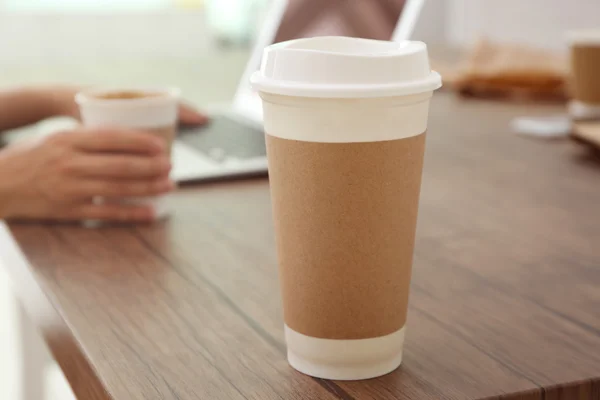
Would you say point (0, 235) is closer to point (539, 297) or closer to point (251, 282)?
point (251, 282)

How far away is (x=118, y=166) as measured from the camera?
84 cm

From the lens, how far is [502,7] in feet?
8.80

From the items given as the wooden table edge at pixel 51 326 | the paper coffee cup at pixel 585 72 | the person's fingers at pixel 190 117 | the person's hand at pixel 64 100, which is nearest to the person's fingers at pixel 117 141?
the wooden table edge at pixel 51 326

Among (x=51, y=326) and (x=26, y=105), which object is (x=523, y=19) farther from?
(x=51, y=326)

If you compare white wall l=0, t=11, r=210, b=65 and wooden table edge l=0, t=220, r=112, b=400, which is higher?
wooden table edge l=0, t=220, r=112, b=400

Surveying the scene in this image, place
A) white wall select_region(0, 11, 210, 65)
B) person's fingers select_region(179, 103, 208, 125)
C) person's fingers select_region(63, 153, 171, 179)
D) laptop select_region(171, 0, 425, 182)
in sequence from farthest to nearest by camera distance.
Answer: white wall select_region(0, 11, 210, 65), person's fingers select_region(179, 103, 208, 125), laptop select_region(171, 0, 425, 182), person's fingers select_region(63, 153, 171, 179)

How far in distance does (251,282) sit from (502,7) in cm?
225

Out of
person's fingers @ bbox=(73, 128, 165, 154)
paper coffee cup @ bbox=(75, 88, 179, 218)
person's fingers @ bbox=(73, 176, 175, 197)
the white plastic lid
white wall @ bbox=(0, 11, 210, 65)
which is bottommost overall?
white wall @ bbox=(0, 11, 210, 65)

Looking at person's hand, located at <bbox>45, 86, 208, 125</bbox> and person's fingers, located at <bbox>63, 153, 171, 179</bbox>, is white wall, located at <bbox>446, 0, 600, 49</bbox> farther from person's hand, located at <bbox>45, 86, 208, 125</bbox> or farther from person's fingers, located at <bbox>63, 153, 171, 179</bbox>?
person's fingers, located at <bbox>63, 153, 171, 179</bbox>

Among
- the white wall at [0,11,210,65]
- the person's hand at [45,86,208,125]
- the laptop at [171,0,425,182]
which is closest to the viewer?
the laptop at [171,0,425,182]

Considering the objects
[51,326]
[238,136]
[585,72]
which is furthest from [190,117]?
[51,326]

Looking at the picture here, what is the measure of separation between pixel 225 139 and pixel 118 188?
335mm

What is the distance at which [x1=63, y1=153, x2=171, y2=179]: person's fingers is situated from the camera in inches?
33.1

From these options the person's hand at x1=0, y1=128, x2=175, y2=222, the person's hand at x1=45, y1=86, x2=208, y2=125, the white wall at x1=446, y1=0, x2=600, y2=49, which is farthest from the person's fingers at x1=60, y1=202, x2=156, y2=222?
the white wall at x1=446, y1=0, x2=600, y2=49
